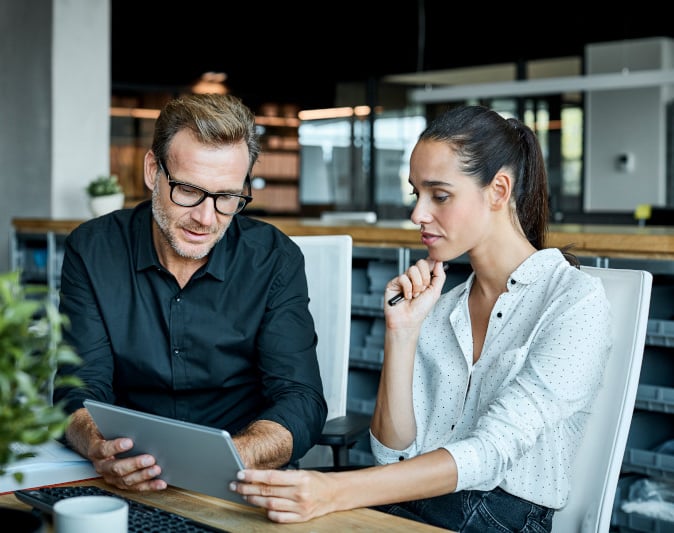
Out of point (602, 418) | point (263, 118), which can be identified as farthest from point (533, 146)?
point (263, 118)

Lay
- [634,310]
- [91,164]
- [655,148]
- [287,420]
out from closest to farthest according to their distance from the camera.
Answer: [634,310] < [287,420] < [91,164] < [655,148]

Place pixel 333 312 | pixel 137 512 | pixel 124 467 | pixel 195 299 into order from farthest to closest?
pixel 333 312, pixel 195 299, pixel 124 467, pixel 137 512

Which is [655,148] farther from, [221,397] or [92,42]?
[221,397]

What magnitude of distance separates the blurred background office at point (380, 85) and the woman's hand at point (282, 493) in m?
5.26

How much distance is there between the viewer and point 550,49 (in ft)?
29.5

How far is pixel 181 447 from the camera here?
121 centimetres

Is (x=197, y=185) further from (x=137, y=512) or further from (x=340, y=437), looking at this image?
(x=137, y=512)

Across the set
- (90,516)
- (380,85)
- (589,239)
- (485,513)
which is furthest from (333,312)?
(380,85)

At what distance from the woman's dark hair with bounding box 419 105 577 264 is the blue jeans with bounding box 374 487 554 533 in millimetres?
469

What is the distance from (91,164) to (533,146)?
14.1 ft

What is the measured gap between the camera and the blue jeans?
1.54m

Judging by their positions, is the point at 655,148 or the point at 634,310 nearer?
the point at 634,310

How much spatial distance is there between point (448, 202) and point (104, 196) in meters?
3.64

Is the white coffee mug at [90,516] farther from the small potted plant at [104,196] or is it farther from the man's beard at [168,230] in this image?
the small potted plant at [104,196]
